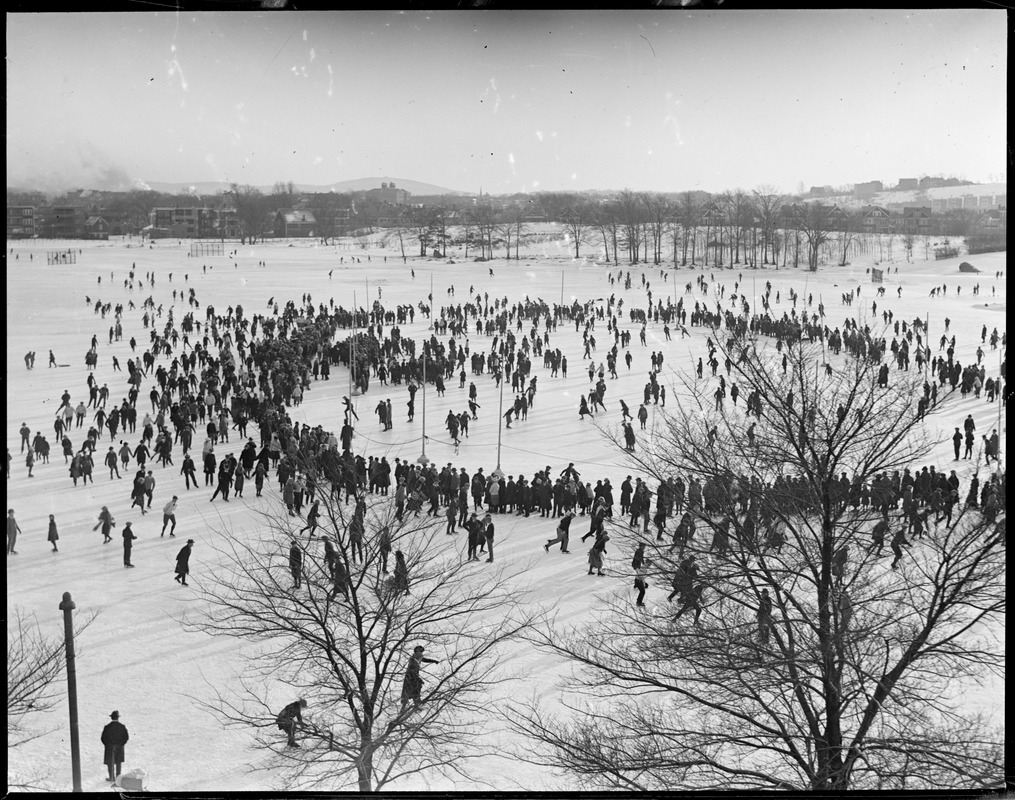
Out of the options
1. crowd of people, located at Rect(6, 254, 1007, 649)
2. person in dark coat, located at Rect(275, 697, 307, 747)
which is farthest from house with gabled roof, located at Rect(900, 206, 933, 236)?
person in dark coat, located at Rect(275, 697, 307, 747)

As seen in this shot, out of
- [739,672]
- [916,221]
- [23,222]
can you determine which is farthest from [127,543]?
[916,221]

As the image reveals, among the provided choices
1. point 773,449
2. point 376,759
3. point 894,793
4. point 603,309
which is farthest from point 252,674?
point 603,309

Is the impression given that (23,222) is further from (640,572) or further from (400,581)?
(640,572)

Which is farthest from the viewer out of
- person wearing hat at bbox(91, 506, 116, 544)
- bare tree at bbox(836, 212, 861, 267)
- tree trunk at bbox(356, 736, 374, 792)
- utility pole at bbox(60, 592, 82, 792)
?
bare tree at bbox(836, 212, 861, 267)

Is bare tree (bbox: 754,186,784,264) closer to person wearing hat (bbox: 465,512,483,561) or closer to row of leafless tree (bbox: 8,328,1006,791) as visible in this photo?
person wearing hat (bbox: 465,512,483,561)

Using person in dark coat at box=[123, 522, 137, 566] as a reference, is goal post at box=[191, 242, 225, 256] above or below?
above

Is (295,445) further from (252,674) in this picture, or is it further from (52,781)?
(52,781)
